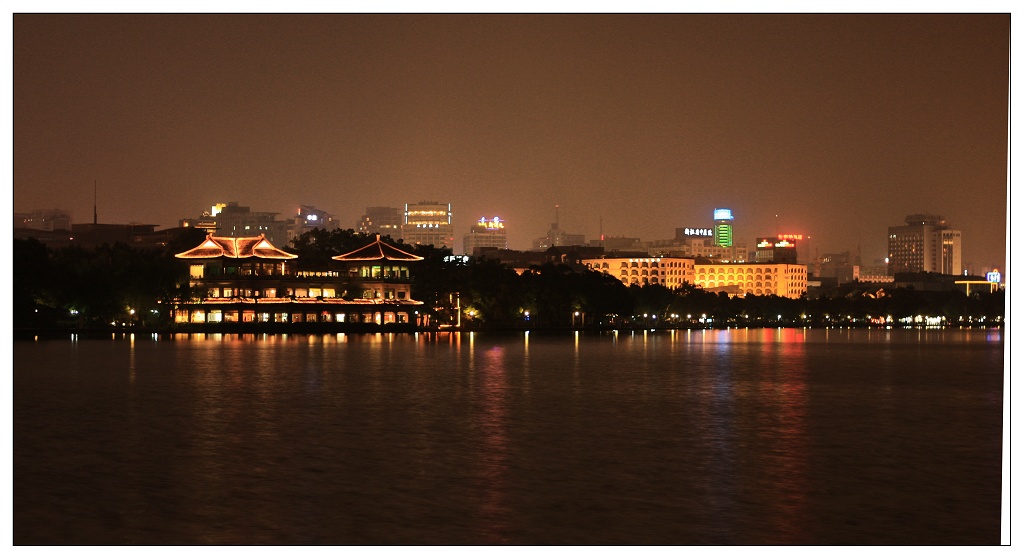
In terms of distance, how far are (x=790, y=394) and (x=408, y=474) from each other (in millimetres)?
15647

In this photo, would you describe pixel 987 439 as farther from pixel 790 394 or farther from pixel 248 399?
pixel 248 399

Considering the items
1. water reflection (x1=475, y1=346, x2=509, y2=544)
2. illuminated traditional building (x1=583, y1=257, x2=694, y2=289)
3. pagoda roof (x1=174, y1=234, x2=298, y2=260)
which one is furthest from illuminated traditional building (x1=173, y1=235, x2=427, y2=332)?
illuminated traditional building (x1=583, y1=257, x2=694, y2=289)

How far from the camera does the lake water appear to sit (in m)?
12.8

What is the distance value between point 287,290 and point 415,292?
9.62 m

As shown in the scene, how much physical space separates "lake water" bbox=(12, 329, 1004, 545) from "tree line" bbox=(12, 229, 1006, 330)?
30.1 m

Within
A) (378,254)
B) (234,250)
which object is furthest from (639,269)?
(234,250)

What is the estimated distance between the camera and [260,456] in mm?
17844

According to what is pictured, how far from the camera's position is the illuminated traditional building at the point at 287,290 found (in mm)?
78562

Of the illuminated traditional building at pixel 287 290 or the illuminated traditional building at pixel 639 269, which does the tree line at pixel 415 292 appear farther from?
the illuminated traditional building at pixel 639 269

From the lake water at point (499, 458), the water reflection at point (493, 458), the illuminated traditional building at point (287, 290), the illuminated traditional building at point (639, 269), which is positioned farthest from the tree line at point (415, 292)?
the illuminated traditional building at point (639, 269)

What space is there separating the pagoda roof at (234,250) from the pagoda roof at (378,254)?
497 centimetres

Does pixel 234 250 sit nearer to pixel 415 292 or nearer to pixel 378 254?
pixel 378 254

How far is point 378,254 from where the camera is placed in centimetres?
8494

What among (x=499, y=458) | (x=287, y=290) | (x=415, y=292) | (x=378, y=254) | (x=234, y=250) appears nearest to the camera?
(x=499, y=458)
